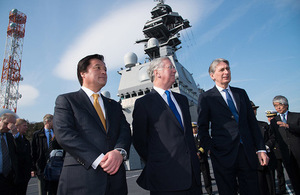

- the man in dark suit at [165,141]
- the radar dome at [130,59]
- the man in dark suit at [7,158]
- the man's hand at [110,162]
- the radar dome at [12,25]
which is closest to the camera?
the man's hand at [110,162]

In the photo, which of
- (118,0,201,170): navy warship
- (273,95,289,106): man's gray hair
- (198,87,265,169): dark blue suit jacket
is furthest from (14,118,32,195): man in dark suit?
(118,0,201,170): navy warship

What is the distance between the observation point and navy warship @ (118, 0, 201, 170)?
29.2 m

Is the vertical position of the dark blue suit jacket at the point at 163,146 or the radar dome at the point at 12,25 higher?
the radar dome at the point at 12,25

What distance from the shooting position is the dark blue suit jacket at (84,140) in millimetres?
1837

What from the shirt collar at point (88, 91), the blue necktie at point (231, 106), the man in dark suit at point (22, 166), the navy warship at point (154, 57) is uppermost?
the navy warship at point (154, 57)

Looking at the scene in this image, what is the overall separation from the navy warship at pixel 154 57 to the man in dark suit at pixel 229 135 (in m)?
24.0

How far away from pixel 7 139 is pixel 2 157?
0.41 metres

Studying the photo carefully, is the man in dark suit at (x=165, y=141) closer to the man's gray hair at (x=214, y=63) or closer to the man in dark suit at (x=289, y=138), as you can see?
the man's gray hair at (x=214, y=63)

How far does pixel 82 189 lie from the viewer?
181 cm

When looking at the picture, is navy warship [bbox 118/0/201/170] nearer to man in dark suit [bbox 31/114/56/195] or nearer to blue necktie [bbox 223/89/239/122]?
man in dark suit [bbox 31/114/56/195]

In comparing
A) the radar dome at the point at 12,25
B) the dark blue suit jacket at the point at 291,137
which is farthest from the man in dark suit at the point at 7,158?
the radar dome at the point at 12,25

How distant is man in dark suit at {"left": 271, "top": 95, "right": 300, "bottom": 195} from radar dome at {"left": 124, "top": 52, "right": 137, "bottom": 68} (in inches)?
1178

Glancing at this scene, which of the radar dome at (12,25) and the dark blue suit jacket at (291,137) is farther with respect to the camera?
the radar dome at (12,25)

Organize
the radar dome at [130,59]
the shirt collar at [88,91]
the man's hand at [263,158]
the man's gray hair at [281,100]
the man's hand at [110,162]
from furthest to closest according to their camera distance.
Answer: the radar dome at [130,59] < the man's gray hair at [281,100] < the man's hand at [263,158] < the shirt collar at [88,91] < the man's hand at [110,162]
